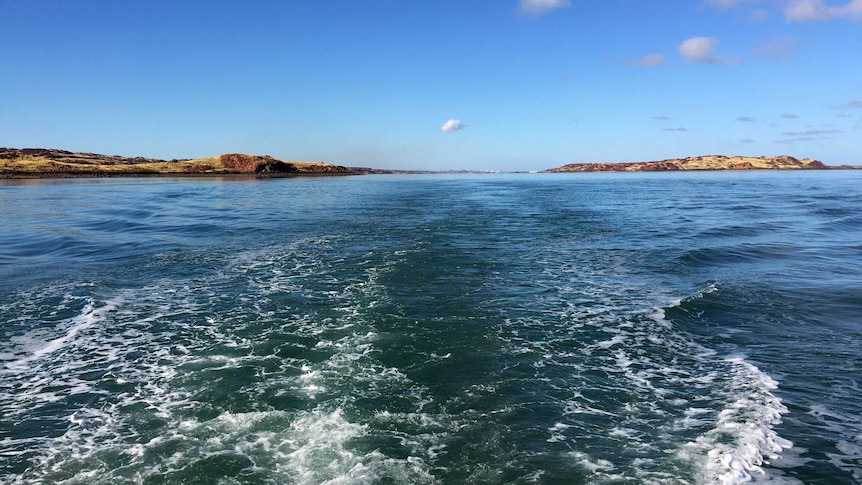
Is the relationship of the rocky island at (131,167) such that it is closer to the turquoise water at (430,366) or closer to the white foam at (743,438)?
the turquoise water at (430,366)

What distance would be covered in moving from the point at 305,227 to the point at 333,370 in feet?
75.3

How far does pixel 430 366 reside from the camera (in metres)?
10.1

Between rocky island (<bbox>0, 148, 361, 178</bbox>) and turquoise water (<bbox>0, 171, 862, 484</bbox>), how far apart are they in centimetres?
12071

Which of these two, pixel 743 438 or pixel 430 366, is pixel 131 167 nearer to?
pixel 430 366

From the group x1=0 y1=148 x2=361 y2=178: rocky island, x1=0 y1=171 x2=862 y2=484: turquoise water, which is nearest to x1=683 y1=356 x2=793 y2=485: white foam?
x1=0 y1=171 x2=862 y2=484: turquoise water

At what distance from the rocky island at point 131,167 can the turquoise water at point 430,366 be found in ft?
396

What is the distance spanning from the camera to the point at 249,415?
8141 millimetres

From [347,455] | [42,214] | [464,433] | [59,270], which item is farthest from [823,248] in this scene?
[42,214]

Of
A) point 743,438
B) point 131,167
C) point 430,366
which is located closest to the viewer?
point 743,438

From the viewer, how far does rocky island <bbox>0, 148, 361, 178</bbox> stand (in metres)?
113

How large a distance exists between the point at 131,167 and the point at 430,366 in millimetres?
166961

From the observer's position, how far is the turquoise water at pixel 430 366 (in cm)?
692

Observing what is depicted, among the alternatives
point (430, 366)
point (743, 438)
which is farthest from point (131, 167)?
point (743, 438)

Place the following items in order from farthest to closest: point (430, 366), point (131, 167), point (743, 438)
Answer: point (131, 167) < point (430, 366) < point (743, 438)
